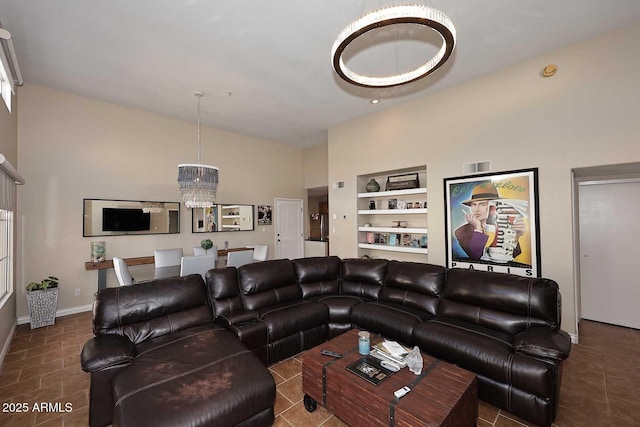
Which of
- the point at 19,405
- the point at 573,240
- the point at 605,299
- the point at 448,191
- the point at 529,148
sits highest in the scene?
the point at 529,148

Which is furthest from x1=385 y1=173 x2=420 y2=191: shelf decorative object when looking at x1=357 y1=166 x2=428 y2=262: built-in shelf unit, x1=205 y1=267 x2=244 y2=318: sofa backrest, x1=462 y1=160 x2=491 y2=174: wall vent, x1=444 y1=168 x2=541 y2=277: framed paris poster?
x1=205 y1=267 x2=244 y2=318: sofa backrest

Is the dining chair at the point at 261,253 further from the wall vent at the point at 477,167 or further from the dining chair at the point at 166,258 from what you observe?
the wall vent at the point at 477,167

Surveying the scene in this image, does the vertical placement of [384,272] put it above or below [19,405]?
above

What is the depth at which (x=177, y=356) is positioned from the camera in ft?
6.55

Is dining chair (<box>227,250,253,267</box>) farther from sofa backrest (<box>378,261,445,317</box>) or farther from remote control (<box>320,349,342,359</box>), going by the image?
remote control (<box>320,349,342,359</box>)

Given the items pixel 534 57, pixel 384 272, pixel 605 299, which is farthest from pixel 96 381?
pixel 605 299

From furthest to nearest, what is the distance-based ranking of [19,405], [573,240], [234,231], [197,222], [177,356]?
[234,231]
[197,222]
[573,240]
[19,405]
[177,356]

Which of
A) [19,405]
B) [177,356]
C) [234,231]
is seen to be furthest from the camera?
[234,231]

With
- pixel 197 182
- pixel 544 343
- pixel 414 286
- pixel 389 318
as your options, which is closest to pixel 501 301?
pixel 544 343

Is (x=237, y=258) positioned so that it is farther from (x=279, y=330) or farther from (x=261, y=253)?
(x=279, y=330)

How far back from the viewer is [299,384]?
97.4 inches

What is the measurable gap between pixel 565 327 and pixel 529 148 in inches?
88.5

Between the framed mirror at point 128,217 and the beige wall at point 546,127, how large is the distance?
14.5 ft

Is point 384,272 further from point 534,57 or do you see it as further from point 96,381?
point 534,57
